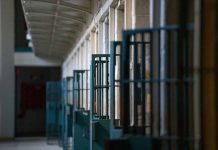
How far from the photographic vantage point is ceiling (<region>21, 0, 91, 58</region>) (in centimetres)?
1088

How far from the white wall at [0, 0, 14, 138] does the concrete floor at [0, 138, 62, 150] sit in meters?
0.91

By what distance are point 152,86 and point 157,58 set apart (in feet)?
0.88

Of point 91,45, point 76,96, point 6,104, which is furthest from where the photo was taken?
point 6,104

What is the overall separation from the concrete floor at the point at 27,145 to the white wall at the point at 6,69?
908 mm

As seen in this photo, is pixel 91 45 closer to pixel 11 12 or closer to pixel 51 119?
pixel 51 119

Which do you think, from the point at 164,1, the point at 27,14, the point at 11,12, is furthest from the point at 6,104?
the point at 164,1

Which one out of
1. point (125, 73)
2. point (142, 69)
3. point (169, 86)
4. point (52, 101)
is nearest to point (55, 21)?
point (52, 101)

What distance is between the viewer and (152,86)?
429 cm

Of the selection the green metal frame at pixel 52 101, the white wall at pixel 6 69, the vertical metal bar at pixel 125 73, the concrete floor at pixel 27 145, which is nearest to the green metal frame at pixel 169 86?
the vertical metal bar at pixel 125 73

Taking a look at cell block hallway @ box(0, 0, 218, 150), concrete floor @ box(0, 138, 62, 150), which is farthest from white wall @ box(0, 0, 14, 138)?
cell block hallway @ box(0, 0, 218, 150)

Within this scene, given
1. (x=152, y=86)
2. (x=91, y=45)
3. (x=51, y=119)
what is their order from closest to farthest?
(x=152, y=86) → (x=91, y=45) → (x=51, y=119)

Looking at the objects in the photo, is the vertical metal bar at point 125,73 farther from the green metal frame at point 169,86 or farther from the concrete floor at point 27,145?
the concrete floor at point 27,145

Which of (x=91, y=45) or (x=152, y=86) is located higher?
(x=91, y=45)

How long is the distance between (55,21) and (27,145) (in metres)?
7.05
